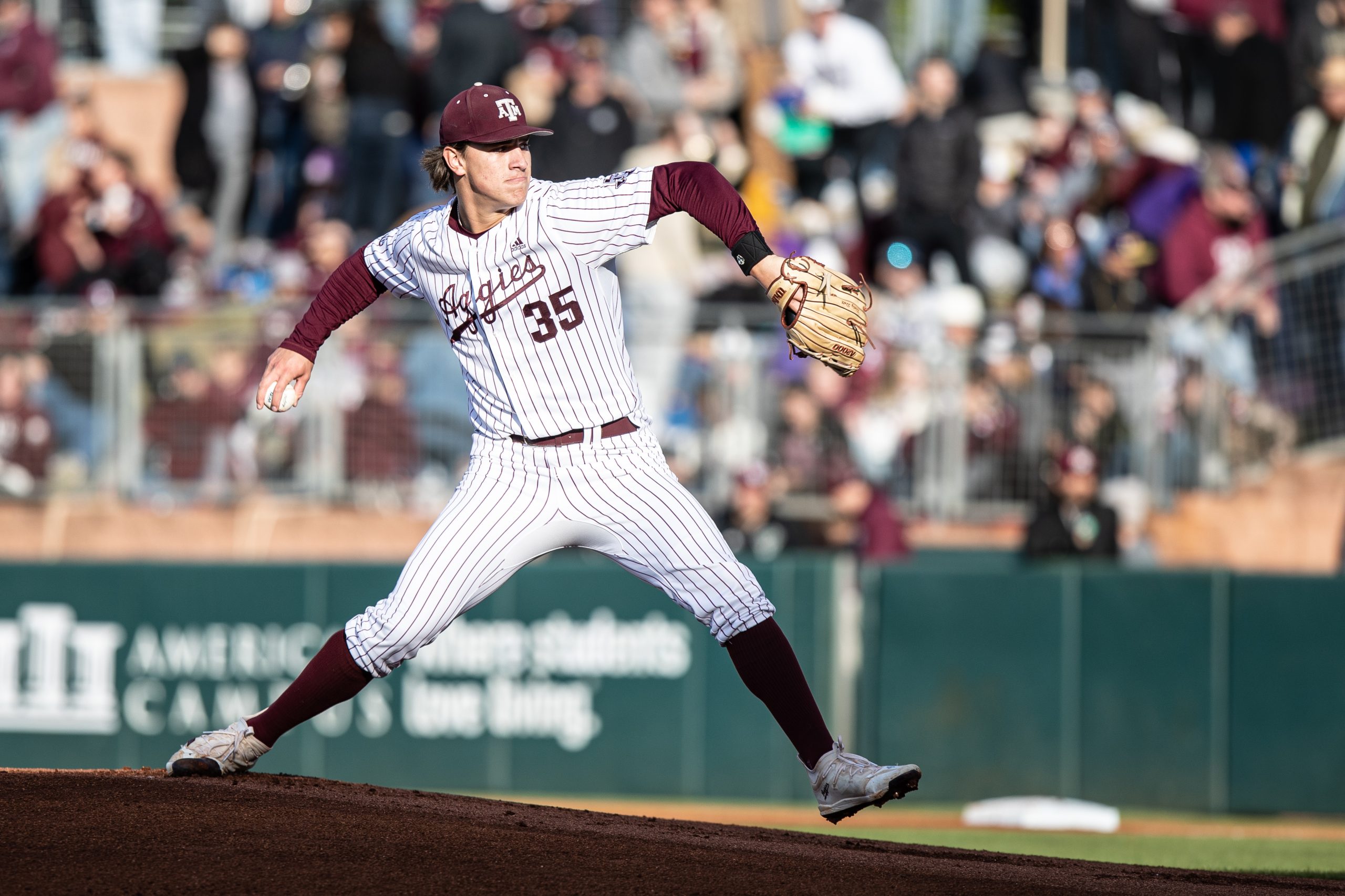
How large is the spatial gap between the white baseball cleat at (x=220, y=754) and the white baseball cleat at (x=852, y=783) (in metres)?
1.87

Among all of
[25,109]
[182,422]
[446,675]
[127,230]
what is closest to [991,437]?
[446,675]

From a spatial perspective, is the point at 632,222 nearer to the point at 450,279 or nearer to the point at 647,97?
the point at 450,279

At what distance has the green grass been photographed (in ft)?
28.3

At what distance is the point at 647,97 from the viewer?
14.1 m

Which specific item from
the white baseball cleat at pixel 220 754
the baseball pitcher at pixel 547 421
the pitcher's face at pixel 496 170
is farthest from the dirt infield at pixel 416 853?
the pitcher's face at pixel 496 170

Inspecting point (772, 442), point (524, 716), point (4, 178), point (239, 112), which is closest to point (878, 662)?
point (772, 442)

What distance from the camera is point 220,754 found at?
6.05m

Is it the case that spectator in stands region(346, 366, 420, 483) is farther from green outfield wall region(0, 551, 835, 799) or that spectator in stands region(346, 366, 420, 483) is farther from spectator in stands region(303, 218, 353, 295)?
spectator in stands region(303, 218, 353, 295)

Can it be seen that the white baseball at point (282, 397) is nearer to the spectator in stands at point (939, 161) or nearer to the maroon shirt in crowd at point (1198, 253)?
the spectator in stands at point (939, 161)

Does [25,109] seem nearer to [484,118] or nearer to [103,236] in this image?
[103,236]

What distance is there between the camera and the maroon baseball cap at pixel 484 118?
5.41 meters

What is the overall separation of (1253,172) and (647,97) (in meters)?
4.64

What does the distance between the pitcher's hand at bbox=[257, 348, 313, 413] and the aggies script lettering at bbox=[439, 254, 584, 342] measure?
24.0 inches

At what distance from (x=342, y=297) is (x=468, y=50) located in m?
8.16
